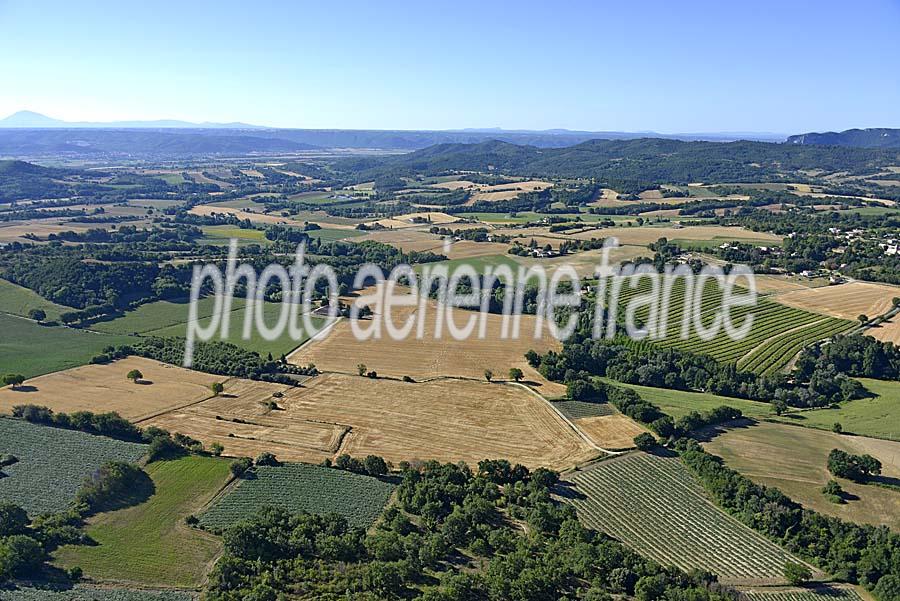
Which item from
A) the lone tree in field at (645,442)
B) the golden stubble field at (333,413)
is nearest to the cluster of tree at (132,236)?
the golden stubble field at (333,413)

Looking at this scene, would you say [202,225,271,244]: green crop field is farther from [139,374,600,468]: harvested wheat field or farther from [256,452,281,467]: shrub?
[256,452,281,467]: shrub

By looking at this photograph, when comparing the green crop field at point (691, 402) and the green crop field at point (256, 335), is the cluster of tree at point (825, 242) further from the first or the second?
the green crop field at point (256, 335)

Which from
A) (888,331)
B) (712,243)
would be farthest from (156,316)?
(712,243)

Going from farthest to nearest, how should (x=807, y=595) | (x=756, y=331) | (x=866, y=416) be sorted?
Answer: (x=756, y=331) < (x=866, y=416) < (x=807, y=595)


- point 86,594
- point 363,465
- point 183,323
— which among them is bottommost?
point 86,594

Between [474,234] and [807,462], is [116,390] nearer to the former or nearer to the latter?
[807,462]

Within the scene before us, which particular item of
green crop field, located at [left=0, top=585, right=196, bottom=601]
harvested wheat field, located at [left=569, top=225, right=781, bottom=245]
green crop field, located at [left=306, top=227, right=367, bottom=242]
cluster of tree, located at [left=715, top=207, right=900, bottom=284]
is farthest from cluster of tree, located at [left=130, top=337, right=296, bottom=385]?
harvested wheat field, located at [left=569, top=225, right=781, bottom=245]
